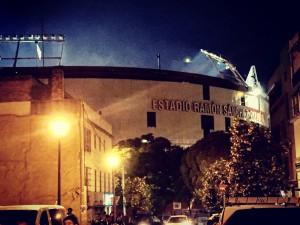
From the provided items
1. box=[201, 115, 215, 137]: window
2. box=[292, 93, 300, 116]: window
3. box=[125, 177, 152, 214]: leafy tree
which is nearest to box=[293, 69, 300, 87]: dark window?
box=[292, 93, 300, 116]: window

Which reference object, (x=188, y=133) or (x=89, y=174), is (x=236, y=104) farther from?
(x=89, y=174)

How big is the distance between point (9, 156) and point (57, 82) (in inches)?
209

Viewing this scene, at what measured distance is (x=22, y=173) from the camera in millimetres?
28891

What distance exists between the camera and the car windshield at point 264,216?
7.08 metres

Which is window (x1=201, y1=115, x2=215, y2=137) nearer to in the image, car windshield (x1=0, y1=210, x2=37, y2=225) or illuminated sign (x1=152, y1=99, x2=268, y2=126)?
illuminated sign (x1=152, y1=99, x2=268, y2=126)

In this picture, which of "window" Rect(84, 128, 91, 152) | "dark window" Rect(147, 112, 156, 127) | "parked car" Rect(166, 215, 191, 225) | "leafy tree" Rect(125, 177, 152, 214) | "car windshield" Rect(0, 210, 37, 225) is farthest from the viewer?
"dark window" Rect(147, 112, 156, 127)

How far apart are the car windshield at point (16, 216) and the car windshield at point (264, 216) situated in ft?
20.9

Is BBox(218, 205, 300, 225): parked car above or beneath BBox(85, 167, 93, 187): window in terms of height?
beneath

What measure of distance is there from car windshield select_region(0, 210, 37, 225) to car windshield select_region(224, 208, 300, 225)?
20.9ft

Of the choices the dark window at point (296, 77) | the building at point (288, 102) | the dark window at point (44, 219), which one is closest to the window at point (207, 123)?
the building at point (288, 102)

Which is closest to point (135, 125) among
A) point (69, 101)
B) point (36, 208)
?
point (69, 101)

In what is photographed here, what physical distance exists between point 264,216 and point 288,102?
126 feet

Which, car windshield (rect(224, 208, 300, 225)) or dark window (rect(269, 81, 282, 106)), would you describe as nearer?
car windshield (rect(224, 208, 300, 225))

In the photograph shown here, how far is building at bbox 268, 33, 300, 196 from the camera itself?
34.1 metres
